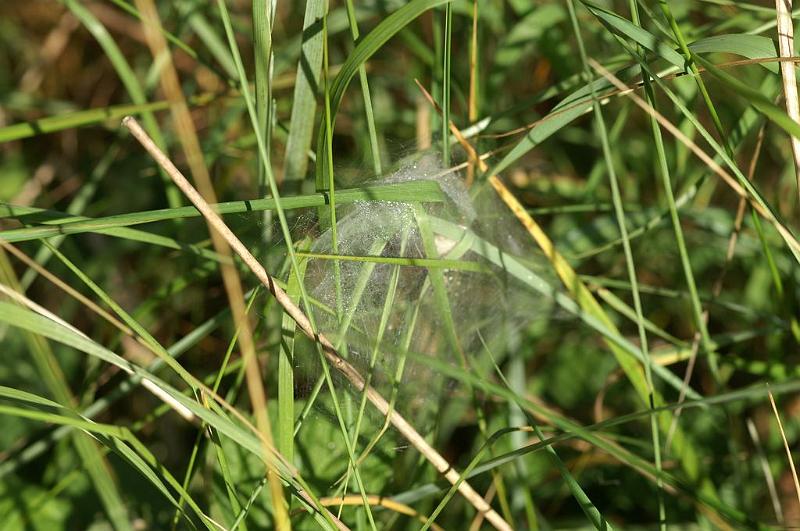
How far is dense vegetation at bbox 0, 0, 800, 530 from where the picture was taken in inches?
37.2

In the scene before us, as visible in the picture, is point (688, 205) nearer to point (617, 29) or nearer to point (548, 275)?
point (548, 275)

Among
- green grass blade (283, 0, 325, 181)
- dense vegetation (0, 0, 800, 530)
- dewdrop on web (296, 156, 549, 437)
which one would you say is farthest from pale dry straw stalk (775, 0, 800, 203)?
green grass blade (283, 0, 325, 181)

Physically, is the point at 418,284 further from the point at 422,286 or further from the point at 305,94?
the point at 305,94

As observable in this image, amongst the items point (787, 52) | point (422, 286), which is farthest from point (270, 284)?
point (787, 52)

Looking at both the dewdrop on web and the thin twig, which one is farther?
the dewdrop on web

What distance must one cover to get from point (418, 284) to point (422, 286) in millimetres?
39

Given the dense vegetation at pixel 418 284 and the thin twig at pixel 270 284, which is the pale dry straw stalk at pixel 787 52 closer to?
the dense vegetation at pixel 418 284

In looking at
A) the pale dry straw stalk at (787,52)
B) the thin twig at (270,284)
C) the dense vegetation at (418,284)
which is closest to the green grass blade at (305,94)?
the dense vegetation at (418,284)

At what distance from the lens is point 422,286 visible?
114 centimetres

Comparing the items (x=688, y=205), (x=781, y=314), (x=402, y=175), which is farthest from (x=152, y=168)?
(x=781, y=314)

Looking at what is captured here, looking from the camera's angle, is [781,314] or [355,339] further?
[781,314]

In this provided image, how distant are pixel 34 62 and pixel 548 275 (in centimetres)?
181

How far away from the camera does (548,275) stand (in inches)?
50.4

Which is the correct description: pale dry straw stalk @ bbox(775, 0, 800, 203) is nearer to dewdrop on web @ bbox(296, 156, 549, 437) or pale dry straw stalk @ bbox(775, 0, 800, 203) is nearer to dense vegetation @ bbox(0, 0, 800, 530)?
dense vegetation @ bbox(0, 0, 800, 530)
